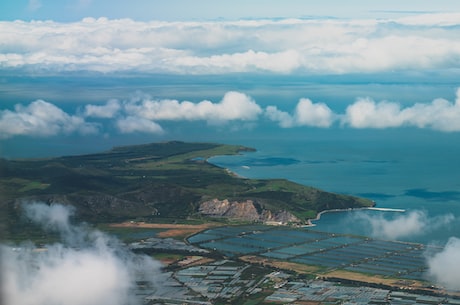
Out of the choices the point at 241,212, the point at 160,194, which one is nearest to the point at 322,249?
the point at 241,212

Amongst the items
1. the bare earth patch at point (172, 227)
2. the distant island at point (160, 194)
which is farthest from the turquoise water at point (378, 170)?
the bare earth patch at point (172, 227)

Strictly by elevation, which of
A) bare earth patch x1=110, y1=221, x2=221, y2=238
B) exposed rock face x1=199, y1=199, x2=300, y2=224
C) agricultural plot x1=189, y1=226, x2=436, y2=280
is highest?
exposed rock face x1=199, y1=199, x2=300, y2=224

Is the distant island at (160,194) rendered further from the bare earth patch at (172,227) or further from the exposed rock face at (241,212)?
the bare earth patch at (172,227)

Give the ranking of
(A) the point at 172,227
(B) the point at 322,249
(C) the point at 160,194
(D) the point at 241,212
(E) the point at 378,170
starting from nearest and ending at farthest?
(B) the point at 322,249, (A) the point at 172,227, (D) the point at 241,212, (C) the point at 160,194, (E) the point at 378,170

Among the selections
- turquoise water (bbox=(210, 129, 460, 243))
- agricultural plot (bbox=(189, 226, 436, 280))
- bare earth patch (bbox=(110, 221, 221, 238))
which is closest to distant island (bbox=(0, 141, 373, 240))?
bare earth patch (bbox=(110, 221, 221, 238))

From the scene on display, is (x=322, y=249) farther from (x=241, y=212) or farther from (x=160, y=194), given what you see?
(x=160, y=194)

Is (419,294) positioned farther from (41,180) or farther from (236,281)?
(41,180)

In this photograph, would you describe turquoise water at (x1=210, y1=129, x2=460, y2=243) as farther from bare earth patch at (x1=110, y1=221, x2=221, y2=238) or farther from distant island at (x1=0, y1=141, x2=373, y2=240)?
bare earth patch at (x1=110, y1=221, x2=221, y2=238)
